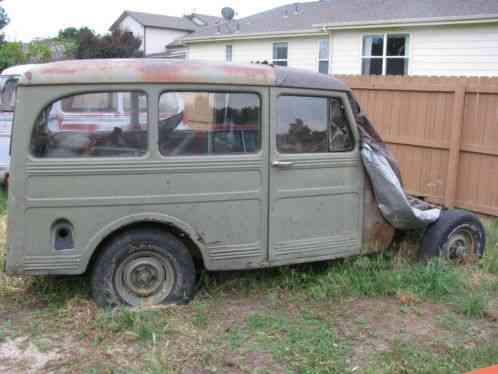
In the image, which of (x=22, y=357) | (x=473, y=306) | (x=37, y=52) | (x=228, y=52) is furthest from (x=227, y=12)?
(x=22, y=357)

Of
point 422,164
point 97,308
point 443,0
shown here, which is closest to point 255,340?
point 97,308

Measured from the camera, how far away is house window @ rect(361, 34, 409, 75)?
1619cm

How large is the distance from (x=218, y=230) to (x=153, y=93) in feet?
3.83

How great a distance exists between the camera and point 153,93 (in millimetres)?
4262

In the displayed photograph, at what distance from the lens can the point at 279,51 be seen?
813 inches

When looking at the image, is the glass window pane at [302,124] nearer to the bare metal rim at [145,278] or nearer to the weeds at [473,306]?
the bare metal rim at [145,278]

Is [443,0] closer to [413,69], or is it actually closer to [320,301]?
[413,69]

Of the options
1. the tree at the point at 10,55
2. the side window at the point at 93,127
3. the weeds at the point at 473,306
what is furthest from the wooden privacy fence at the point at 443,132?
the tree at the point at 10,55

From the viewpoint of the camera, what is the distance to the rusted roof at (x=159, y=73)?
4.12m

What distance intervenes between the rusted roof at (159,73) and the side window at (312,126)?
17 cm

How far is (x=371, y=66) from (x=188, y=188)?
44.9 feet

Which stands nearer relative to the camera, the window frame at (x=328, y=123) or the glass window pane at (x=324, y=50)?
the window frame at (x=328, y=123)

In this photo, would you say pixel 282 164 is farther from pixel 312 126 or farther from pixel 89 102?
pixel 89 102

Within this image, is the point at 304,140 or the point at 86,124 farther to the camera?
the point at 304,140
